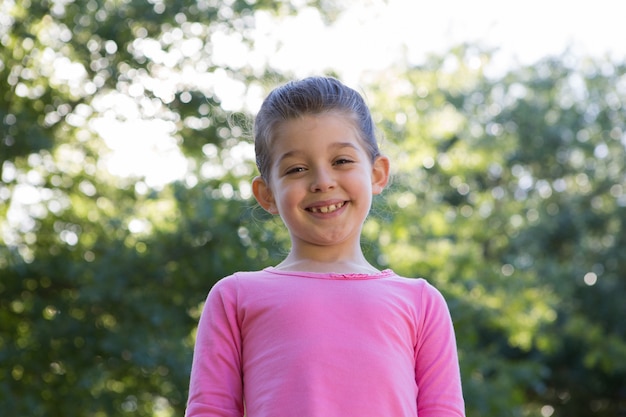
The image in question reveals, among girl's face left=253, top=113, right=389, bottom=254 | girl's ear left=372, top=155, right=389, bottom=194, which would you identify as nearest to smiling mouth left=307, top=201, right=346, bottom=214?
girl's face left=253, top=113, right=389, bottom=254

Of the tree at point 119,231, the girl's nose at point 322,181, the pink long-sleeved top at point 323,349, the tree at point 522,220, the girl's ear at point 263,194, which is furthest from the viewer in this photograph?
the tree at point 522,220

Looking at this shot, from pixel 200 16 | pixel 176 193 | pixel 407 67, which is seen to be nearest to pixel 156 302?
pixel 176 193

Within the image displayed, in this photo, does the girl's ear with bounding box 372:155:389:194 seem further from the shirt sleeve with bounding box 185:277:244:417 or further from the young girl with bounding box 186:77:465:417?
the shirt sleeve with bounding box 185:277:244:417

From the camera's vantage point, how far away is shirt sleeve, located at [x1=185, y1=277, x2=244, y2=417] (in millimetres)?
1962

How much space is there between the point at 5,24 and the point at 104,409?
3082 mm

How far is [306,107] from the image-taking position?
6.93 ft

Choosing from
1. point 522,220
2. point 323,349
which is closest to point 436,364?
point 323,349

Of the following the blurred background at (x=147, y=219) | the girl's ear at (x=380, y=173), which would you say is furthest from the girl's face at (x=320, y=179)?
the blurred background at (x=147, y=219)

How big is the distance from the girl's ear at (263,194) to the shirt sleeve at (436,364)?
0.37 meters

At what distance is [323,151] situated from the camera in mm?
2076

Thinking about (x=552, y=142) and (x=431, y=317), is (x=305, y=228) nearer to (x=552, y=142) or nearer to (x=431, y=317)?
(x=431, y=317)

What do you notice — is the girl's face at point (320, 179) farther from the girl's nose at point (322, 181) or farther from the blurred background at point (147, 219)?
the blurred background at point (147, 219)

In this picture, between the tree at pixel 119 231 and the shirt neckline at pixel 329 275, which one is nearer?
the shirt neckline at pixel 329 275

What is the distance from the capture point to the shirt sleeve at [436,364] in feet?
6.61
